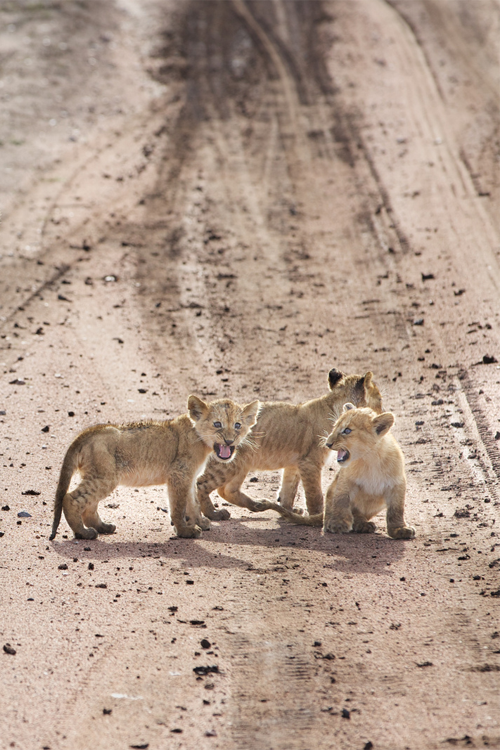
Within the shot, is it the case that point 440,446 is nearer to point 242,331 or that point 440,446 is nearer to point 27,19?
point 242,331

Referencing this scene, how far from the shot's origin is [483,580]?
6797 mm

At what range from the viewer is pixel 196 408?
7.79 m

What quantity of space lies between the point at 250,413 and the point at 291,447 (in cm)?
88

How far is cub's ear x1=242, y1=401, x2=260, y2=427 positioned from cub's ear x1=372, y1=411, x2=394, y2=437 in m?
1.05

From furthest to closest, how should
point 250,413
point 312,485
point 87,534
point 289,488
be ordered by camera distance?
1. point 289,488
2. point 312,485
3. point 250,413
4. point 87,534

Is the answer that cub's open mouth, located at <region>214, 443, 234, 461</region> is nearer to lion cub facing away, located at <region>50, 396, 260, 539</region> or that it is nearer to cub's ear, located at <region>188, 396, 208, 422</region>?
lion cub facing away, located at <region>50, 396, 260, 539</region>

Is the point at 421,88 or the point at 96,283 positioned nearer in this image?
the point at 96,283

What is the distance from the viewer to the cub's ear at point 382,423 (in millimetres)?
7722

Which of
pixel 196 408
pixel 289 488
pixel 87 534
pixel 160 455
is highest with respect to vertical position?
pixel 196 408

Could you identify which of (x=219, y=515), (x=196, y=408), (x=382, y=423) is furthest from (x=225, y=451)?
(x=382, y=423)

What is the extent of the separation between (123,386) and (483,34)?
58.0 ft

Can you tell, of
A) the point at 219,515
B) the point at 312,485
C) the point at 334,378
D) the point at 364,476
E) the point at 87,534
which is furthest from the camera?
the point at 334,378

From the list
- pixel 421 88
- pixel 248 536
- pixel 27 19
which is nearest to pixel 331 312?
pixel 248 536

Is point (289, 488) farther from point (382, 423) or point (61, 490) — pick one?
point (61, 490)
